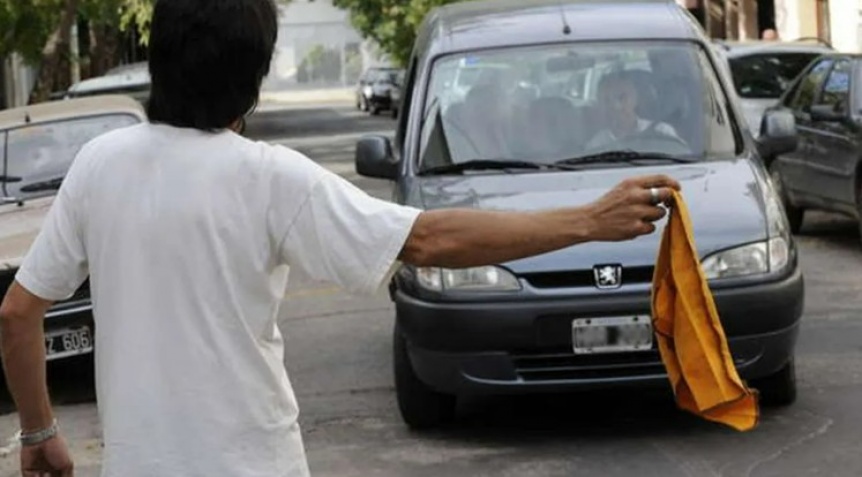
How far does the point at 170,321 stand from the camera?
3.27 meters

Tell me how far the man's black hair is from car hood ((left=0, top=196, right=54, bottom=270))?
593 centimetres

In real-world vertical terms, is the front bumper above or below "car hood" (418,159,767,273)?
below

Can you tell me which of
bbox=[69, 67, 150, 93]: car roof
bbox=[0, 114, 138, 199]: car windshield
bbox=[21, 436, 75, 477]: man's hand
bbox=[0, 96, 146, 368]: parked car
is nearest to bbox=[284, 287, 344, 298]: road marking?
bbox=[0, 96, 146, 368]: parked car

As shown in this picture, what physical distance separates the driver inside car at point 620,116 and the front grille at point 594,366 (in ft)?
4.39

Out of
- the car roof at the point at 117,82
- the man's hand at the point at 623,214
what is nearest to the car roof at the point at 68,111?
the man's hand at the point at 623,214

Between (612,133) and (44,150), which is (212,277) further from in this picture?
(44,150)

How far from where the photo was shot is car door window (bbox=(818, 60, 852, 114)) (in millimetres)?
14273

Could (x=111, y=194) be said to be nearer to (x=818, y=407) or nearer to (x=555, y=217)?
(x=555, y=217)

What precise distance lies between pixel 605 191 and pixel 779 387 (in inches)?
51.3

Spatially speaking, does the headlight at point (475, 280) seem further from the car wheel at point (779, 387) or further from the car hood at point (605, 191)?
the car wheel at point (779, 387)

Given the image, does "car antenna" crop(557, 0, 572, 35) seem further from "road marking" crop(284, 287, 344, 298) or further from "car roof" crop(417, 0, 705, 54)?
"road marking" crop(284, 287, 344, 298)

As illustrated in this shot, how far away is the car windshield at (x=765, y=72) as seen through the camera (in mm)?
19491

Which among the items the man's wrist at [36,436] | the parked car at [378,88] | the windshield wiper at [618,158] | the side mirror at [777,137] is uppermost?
the man's wrist at [36,436]

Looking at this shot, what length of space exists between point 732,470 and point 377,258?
4.48 meters
